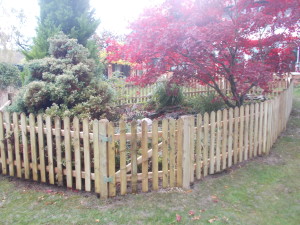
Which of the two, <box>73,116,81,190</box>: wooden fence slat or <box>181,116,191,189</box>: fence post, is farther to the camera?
<box>181,116,191,189</box>: fence post

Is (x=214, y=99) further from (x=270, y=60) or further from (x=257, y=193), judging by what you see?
(x=257, y=193)

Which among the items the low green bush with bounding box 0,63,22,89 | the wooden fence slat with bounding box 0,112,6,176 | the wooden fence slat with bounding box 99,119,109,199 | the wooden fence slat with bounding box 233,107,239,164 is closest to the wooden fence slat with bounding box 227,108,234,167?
the wooden fence slat with bounding box 233,107,239,164

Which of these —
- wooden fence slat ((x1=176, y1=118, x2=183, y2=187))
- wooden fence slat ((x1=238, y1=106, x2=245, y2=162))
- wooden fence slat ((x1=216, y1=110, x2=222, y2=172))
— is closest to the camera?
wooden fence slat ((x1=176, y1=118, x2=183, y2=187))

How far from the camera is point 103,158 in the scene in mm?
3625

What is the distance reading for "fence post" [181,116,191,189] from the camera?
396 cm

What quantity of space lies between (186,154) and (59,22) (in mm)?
5579

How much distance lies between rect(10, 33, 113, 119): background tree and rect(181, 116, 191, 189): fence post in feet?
6.50

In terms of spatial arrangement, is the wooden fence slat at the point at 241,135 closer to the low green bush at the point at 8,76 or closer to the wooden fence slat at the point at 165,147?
the wooden fence slat at the point at 165,147

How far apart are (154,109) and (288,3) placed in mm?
4924

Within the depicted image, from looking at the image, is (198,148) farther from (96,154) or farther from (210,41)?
(210,41)

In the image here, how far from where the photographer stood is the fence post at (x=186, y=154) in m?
3.96

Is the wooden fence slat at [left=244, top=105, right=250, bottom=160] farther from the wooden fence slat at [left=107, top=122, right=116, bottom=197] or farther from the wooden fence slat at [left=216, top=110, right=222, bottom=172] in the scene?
the wooden fence slat at [left=107, top=122, right=116, bottom=197]

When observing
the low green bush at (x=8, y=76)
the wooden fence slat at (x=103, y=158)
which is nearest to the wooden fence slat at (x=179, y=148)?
the wooden fence slat at (x=103, y=158)

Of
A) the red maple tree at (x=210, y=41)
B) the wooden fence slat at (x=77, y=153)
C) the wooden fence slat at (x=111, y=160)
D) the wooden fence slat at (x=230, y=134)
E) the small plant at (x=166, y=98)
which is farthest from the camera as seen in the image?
the small plant at (x=166, y=98)
